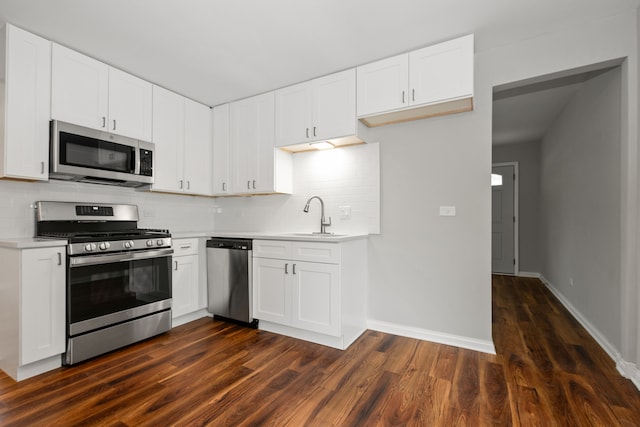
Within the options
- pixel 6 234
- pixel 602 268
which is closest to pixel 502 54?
pixel 602 268

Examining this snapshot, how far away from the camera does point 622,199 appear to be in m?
2.28

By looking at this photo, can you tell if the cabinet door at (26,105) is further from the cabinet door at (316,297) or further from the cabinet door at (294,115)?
the cabinet door at (316,297)

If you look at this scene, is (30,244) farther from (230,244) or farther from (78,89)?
(230,244)

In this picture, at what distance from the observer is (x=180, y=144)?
3479 mm

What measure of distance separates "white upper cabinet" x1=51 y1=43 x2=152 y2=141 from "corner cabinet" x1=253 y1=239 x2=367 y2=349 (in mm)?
1646

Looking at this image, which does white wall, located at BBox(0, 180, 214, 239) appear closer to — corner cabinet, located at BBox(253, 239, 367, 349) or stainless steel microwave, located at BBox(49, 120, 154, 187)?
stainless steel microwave, located at BBox(49, 120, 154, 187)

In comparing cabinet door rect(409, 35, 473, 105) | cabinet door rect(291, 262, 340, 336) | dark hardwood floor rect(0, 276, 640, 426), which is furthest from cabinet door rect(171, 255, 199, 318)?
cabinet door rect(409, 35, 473, 105)

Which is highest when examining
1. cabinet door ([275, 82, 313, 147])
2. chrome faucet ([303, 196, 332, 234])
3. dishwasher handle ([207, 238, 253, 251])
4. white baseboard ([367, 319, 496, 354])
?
cabinet door ([275, 82, 313, 147])

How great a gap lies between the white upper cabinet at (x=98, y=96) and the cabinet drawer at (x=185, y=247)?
1080 mm

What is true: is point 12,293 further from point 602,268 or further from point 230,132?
point 602,268

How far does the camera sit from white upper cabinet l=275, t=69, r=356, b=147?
2.89 m

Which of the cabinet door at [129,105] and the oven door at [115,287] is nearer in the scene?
the oven door at [115,287]

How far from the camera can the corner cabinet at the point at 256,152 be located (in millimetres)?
3402

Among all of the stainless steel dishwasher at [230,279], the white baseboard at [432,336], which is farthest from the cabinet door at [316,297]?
the white baseboard at [432,336]
